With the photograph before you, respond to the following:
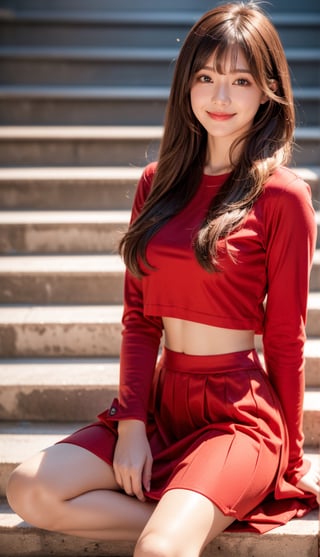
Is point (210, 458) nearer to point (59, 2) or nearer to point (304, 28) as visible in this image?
point (304, 28)

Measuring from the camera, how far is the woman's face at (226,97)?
7.40ft

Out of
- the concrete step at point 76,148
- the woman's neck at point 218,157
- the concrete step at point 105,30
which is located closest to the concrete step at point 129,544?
the woman's neck at point 218,157

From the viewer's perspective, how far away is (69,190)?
4.08m

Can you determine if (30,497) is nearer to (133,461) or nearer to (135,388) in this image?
(133,461)

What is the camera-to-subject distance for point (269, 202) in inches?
88.2

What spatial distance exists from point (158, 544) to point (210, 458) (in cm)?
30

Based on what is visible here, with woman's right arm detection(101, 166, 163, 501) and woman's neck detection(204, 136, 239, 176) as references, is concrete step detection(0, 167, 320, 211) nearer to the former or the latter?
woman's right arm detection(101, 166, 163, 501)

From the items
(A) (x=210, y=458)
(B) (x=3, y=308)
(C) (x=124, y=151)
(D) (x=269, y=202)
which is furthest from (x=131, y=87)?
(A) (x=210, y=458)

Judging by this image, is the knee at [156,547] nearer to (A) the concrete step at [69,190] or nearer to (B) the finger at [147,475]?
(B) the finger at [147,475]

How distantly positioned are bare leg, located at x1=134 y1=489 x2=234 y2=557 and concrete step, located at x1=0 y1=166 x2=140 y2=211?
2.30 metres

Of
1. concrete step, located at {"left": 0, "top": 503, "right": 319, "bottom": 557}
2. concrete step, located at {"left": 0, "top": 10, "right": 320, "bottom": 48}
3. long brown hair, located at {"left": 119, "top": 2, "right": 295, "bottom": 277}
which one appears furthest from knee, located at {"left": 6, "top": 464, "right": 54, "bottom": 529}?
concrete step, located at {"left": 0, "top": 10, "right": 320, "bottom": 48}

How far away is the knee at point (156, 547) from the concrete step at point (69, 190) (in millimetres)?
2410

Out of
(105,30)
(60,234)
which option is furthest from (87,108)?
(60,234)

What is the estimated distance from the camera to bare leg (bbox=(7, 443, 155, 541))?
217cm
